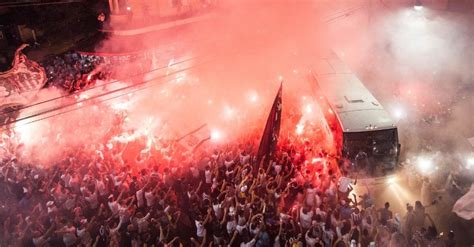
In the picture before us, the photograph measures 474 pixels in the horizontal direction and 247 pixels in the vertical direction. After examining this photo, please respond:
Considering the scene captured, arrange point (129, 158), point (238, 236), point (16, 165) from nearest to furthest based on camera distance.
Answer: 1. point (238, 236)
2. point (16, 165)
3. point (129, 158)

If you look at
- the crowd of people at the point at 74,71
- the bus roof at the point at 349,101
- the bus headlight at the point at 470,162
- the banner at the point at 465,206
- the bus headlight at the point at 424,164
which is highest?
the bus roof at the point at 349,101

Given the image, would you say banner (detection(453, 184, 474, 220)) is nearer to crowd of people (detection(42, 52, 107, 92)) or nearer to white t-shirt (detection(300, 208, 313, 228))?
white t-shirt (detection(300, 208, 313, 228))

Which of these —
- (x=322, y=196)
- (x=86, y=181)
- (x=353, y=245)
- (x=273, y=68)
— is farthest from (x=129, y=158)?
(x=273, y=68)

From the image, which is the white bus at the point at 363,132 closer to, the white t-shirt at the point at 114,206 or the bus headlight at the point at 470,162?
the bus headlight at the point at 470,162

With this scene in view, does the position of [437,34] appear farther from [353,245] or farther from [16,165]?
[16,165]

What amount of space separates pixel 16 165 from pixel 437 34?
18.2 meters

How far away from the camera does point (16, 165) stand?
8547 mm

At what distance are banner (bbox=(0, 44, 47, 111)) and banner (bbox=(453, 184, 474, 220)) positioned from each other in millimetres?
11457

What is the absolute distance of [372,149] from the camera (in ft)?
27.1

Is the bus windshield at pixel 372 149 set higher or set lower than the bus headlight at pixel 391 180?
higher

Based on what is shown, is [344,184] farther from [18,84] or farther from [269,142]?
[18,84]

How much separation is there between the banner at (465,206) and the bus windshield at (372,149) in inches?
59.3

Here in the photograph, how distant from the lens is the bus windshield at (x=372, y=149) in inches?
325

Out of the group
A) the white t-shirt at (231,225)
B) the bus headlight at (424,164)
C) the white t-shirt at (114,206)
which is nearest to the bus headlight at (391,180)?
the bus headlight at (424,164)
